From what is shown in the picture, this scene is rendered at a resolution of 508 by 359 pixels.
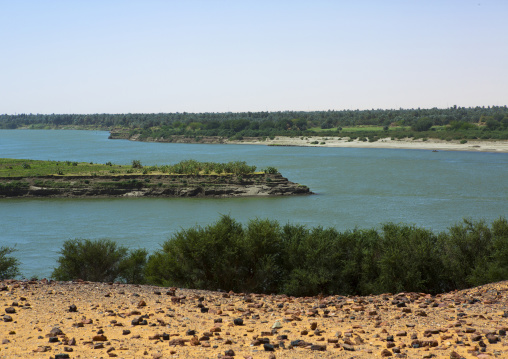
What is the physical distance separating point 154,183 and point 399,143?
73.4 metres

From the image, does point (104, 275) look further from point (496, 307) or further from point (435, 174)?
point (435, 174)

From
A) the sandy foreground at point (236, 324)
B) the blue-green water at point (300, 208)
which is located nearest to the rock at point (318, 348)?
the sandy foreground at point (236, 324)

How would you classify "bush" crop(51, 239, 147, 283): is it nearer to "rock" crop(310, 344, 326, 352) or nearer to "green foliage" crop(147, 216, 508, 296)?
"green foliage" crop(147, 216, 508, 296)

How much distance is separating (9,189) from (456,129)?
99.5m

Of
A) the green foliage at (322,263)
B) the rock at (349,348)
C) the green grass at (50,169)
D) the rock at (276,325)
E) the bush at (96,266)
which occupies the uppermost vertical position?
the rock at (349,348)

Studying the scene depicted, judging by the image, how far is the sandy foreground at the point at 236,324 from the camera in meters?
8.45

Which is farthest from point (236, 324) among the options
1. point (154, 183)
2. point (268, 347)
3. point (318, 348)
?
point (154, 183)

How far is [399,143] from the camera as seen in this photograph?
395 ft

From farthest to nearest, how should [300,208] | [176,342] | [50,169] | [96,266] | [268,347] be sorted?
[50,169], [300,208], [96,266], [176,342], [268,347]

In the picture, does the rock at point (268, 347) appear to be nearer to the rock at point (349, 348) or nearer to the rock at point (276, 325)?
the rock at point (349, 348)

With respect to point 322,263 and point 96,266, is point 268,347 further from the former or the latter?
point 96,266

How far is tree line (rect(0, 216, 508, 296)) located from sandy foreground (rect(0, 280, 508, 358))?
3.74 meters

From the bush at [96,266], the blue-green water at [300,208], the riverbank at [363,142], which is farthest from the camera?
the riverbank at [363,142]

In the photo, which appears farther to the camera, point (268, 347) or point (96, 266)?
point (96, 266)
